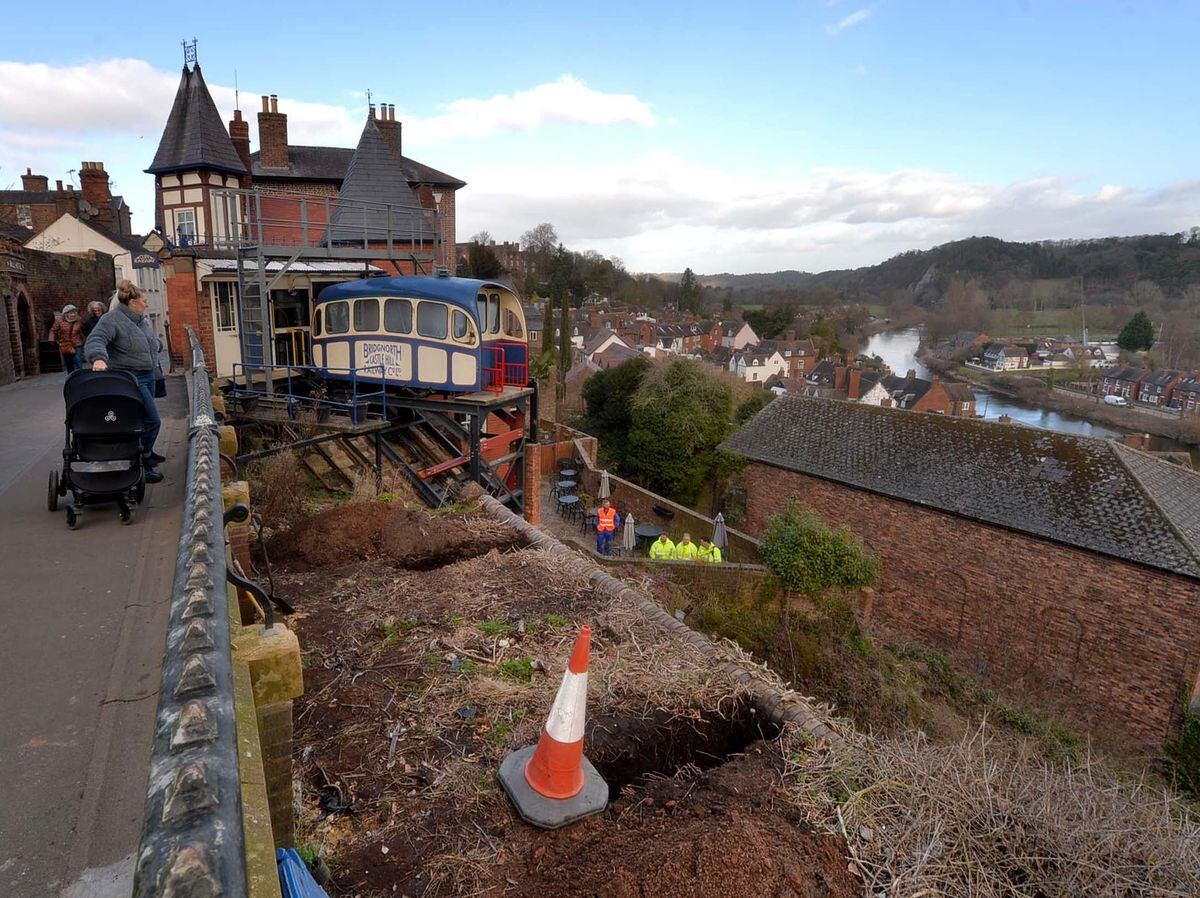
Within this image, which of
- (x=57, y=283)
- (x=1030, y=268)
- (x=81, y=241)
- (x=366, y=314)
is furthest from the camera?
(x=1030, y=268)

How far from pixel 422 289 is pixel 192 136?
12.6m

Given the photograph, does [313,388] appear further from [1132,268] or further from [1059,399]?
[1132,268]

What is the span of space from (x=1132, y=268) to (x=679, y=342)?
79.6m

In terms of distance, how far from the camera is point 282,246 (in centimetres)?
1266

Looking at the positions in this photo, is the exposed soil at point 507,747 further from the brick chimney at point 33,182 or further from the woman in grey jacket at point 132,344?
the brick chimney at point 33,182

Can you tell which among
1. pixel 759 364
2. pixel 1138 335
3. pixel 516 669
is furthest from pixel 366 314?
pixel 1138 335

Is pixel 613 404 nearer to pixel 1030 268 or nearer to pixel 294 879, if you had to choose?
pixel 294 879

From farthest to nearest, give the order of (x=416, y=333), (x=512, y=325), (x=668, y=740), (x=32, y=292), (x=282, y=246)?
(x=32, y=292), (x=512, y=325), (x=416, y=333), (x=282, y=246), (x=668, y=740)

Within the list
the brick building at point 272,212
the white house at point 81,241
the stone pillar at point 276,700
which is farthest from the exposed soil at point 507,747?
the white house at point 81,241

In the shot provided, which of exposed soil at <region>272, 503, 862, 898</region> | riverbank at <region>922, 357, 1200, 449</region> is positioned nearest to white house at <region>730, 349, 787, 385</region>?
riverbank at <region>922, 357, 1200, 449</region>

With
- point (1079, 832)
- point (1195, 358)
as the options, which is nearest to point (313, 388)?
point (1079, 832)

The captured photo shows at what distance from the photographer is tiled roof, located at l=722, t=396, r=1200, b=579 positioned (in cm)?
1513

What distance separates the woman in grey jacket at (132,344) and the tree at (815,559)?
38.8 feet

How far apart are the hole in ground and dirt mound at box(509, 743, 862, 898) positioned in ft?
1.35
